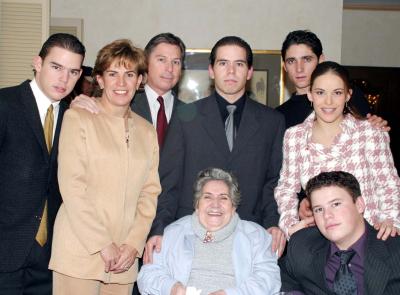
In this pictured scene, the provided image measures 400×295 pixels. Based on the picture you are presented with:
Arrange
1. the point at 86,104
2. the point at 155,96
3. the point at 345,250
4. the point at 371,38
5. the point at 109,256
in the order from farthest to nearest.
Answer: the point at 371,38 < the point at 155,96 < the point at 86,104 < the point at 109,256 < the point at 345,250

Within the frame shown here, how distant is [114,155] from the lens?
257 cm

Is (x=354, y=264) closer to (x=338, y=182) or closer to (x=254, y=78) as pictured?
(x=338, y=182)

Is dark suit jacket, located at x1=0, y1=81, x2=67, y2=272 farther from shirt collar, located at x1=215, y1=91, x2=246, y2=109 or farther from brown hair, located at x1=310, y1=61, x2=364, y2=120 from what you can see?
brown hair, located at x1=310, y1=61, x2=364, y2=120

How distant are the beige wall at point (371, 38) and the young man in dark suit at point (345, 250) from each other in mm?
5389

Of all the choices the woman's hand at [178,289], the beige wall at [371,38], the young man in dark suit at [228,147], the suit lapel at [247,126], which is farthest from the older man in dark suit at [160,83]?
the beige wall at [371,38]

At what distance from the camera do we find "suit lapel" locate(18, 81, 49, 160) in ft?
8.24

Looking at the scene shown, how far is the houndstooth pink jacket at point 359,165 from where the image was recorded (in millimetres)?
2619

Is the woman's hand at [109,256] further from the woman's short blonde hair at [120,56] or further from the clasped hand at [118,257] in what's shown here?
the woman's short blonde hair at [120,56]

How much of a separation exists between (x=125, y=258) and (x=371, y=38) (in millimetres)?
5884

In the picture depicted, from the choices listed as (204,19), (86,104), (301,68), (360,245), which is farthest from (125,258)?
(204,19)

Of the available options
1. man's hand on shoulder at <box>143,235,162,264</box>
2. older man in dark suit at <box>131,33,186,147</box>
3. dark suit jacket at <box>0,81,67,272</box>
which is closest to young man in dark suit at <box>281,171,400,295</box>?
man's hand on shoulder at <box>143,235,162,264</box>

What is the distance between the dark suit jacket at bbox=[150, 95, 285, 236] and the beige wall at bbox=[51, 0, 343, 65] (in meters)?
2.37

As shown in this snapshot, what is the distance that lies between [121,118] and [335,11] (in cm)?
322

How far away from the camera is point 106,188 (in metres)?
2.55
